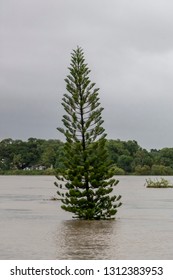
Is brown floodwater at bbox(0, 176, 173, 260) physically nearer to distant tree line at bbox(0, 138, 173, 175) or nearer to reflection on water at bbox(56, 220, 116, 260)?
reflection on water at bbox(56, 220, 116, 260)

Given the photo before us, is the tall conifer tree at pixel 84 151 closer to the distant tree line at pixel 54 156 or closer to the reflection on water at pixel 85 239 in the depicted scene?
the reflection on water at pixel 85 239

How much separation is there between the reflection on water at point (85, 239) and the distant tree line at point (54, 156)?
4932 inches

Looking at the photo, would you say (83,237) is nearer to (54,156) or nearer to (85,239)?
(85,239)

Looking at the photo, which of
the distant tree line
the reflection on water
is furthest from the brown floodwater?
the distant tree line

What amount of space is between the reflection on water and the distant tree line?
12527 cm

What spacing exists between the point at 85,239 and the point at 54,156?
148335mm

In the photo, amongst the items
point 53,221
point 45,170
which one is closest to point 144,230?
point 53,221

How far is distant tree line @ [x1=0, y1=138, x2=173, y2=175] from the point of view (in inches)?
6639

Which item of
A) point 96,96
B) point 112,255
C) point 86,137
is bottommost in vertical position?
point 112,255

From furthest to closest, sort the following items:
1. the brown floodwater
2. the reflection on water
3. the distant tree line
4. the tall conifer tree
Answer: the distant tree line → the tall conifer tree → the brown floodwater → the reflection on water

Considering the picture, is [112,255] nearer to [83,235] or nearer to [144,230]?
[83,235]

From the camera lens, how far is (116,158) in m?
175

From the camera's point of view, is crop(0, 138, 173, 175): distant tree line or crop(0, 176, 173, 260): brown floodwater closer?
Result: crop(0, 176, 173, 260): brown floodwater

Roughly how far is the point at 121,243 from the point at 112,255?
411 centimetres
